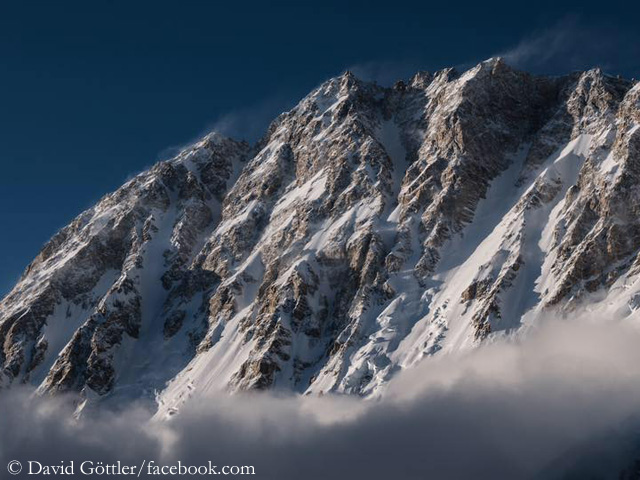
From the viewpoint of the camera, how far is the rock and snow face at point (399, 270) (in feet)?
475

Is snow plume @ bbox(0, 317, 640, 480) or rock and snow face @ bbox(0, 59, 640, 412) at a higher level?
rock and snow face @ bbox(0, 59, 640, 412)

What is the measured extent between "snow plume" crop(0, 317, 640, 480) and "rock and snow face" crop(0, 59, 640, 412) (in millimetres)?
4452

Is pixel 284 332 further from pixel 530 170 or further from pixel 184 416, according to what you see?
pixel 530 170

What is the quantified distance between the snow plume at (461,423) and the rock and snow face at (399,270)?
14.6 ft

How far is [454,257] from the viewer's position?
538ft

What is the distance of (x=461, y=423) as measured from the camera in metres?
130

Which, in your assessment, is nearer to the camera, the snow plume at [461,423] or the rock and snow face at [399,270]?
the snow plume at [461,423]

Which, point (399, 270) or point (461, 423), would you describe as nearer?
point (461, 423)

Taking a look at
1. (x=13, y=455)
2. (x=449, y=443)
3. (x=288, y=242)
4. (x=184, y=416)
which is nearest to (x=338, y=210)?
(x=288, y=242)

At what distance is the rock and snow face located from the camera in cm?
14475

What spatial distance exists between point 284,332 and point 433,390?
35.9 meters

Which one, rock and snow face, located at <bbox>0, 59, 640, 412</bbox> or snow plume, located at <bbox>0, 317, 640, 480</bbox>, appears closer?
snow plume, located at <bbox>0, 317, 640, 480</bbox>

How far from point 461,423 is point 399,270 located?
134ft

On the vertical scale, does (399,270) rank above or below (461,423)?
above
